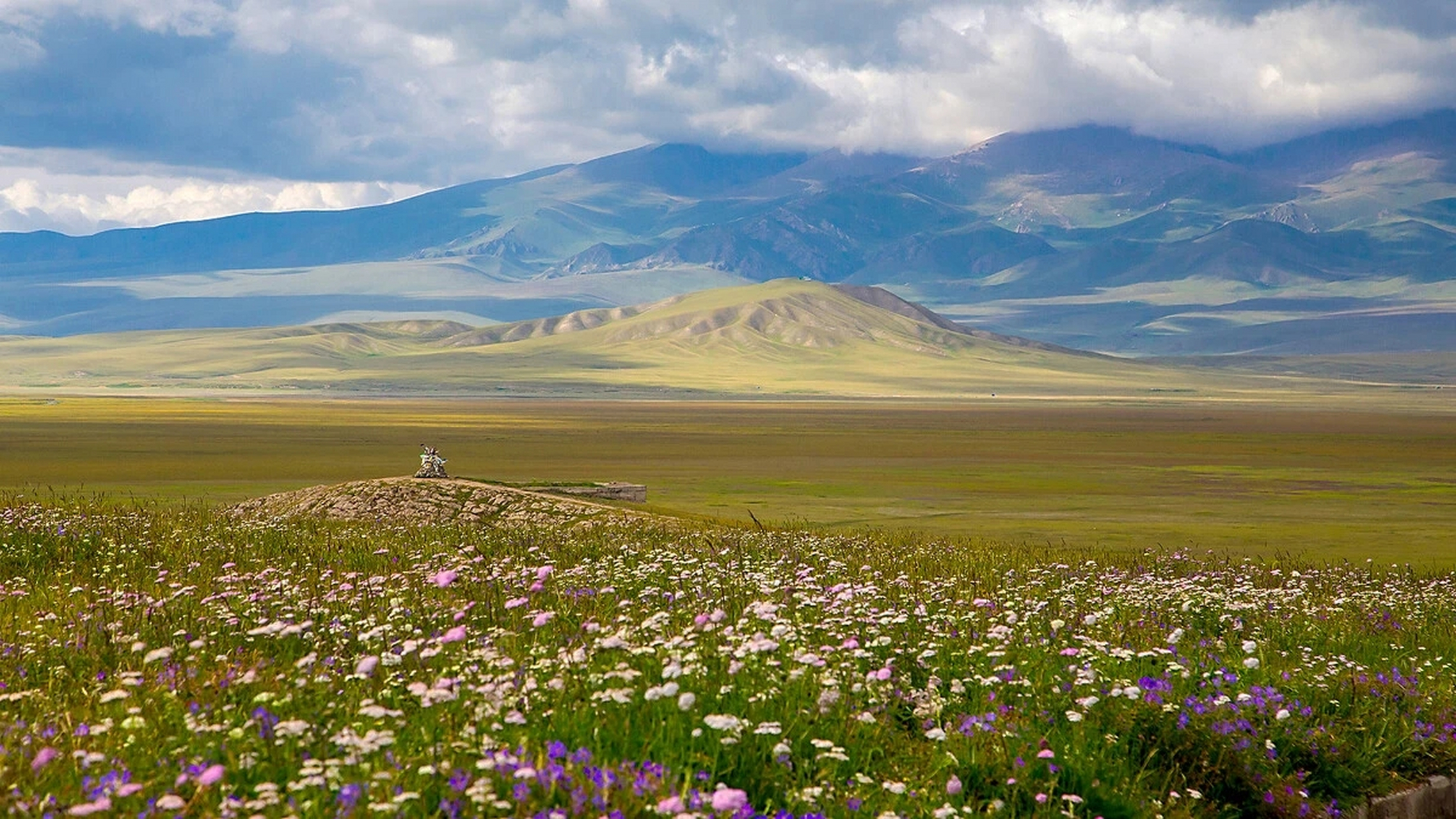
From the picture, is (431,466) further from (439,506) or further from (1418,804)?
(1418,804)

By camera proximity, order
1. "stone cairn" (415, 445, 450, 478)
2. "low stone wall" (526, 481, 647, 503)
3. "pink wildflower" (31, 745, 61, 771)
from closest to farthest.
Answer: "pink wildflower" (31, 745, 61, 771) → "stone cairn" (415, 445, 450, 478) → "low stone wall" (526, 481, 647, 503)

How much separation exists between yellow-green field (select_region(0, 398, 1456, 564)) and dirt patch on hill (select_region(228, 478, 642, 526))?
659cm

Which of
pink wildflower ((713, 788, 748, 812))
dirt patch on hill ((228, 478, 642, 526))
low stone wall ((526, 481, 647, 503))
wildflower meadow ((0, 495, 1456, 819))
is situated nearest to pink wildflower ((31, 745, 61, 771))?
wildflower meadow ((0, 495, 1456, 819))

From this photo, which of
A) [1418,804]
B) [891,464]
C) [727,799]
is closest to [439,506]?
[1418,804]

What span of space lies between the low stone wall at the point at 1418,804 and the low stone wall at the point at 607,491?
19.6 m

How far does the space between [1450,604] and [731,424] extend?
100451 mm

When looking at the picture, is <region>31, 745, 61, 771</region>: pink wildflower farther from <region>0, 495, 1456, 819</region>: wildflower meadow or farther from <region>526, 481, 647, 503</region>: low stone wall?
<region>526, 481, 647, 503</region>: low stone wall

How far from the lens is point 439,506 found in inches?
920

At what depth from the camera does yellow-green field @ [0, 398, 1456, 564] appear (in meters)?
37.9

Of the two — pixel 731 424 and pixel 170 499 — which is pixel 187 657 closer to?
pixel 170 499

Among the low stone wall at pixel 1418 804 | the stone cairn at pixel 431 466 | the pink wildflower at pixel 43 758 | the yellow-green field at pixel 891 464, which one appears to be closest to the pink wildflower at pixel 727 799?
the pink wildflower at pixel 43 758

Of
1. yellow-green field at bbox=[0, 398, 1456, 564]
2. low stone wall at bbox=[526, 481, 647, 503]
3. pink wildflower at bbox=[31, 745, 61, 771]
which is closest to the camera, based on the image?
pink wildflower at bbox=[31, 745, 61, 771]

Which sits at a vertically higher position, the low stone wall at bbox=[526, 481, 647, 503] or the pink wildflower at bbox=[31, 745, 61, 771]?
the pink wildflower at bbox=[31, 745, 61, 771]

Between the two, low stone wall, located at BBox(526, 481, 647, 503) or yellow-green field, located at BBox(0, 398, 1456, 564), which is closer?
low stone wall, located at BBox(526, 481, 647, 503)
